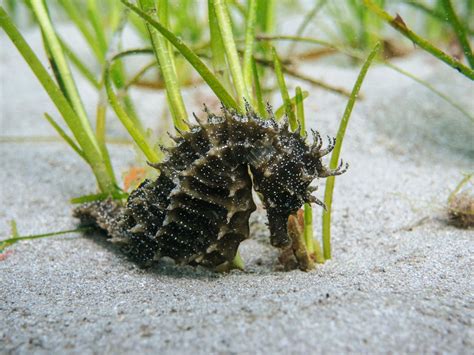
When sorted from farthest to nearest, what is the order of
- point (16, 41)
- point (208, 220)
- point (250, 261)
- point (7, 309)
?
point (250, 261)
point (16, 41)
point (208, 220)
point (7, 309)

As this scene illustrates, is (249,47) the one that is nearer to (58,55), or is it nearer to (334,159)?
(334,159)

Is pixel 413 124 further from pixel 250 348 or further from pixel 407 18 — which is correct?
pixel 407 18

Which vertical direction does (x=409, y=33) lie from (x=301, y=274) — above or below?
above

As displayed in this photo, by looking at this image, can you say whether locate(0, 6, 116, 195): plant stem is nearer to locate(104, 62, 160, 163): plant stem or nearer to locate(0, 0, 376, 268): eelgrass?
locate(0, 0, 376, 268): eelgrass

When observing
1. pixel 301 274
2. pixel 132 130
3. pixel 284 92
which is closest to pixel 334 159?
pixel 284 92

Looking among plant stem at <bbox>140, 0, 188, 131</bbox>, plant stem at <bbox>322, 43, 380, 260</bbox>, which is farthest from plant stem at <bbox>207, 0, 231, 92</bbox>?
plant stem at <bbox>322, 43, 380, 260</bbox>

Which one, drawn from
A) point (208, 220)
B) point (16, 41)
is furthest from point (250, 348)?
point (16, 41)

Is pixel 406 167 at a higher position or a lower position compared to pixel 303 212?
higher
